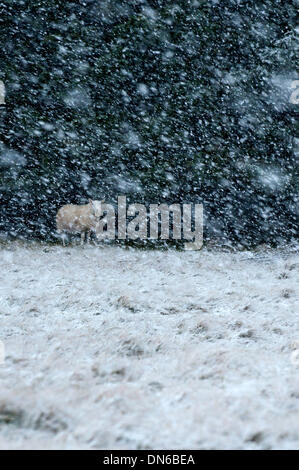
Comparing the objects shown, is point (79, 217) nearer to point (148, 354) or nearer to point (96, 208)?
point (96, 208)

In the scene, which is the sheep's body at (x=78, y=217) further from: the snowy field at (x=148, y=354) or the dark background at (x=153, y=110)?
the snowy field at (x=148, y=354)

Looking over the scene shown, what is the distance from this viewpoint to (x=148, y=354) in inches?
133

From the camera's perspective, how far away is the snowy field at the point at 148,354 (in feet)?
7.55

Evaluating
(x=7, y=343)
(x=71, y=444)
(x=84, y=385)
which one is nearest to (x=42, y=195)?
(x=7, y=343)

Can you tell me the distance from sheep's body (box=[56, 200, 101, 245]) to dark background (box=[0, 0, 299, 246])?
22 centimetres

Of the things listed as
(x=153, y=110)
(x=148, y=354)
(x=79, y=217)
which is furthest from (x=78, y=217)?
(x=148, y=354)

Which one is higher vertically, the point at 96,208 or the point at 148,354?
the point at 96,208

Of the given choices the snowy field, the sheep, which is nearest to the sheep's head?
the sheep

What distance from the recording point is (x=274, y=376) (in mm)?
2932

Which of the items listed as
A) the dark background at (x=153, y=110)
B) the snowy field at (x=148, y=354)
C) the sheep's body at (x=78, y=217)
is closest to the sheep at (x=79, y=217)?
the sheep's body at (x=78, y=217)

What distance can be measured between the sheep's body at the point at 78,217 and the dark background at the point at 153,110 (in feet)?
0.73

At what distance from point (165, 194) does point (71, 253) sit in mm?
1829

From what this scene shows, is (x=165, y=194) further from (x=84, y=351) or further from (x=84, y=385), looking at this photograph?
(x=84, y=385)

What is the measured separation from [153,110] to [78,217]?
216cm
